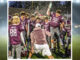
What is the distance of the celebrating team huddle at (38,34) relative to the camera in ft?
12.7

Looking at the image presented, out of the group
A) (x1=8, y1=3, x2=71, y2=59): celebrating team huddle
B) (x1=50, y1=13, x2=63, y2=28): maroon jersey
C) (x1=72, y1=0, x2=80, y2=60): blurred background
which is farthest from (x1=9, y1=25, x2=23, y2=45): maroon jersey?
(x1=72, y1=0, x2=80, y2=60): blurred background

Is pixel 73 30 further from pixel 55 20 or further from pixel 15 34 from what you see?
pixel 15 34

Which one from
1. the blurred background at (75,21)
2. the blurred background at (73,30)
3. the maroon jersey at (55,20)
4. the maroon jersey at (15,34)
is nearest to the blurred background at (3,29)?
the blurred background at (73,30)

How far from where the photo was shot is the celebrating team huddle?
153 inches

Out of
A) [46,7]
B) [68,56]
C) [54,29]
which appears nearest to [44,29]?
[54,29]

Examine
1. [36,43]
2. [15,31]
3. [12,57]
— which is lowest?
[12,57]

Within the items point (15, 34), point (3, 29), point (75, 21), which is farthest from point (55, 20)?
point (3, 29)

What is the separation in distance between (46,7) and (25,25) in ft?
1.77

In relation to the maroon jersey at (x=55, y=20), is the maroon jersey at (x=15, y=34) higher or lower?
lower

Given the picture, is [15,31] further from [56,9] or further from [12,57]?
[56,9]

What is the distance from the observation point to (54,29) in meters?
3.89

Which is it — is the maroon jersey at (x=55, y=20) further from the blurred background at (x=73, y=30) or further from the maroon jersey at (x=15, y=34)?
the maroon jersey at (x=15, y=34)

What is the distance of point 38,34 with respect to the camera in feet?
12.8

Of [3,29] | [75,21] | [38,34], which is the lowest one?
[38,34]
